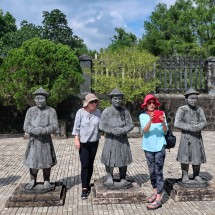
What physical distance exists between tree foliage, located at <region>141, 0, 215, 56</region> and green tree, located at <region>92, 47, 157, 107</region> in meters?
10.8

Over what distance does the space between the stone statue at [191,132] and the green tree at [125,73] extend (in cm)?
672

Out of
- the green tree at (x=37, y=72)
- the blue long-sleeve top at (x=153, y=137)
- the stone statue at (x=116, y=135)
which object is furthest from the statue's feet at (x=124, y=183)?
the green tree at (x=37, y=72)

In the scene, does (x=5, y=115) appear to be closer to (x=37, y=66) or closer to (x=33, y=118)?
(x=37, y=66)

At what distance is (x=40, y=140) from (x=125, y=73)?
7.89 meters

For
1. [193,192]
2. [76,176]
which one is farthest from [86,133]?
[193,192]

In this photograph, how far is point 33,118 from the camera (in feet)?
17.3

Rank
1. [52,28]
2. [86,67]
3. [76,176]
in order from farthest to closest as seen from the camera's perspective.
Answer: [52,28], [86,67], [76,176]

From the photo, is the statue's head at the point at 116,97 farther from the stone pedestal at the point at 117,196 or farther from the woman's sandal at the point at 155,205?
the woman's sandal at the point at 155,205

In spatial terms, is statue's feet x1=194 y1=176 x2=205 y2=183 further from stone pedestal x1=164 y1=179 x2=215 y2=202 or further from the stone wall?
the stone wall

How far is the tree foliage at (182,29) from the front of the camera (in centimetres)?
2272

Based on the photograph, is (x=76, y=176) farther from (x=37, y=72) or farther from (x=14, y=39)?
(x=14, y=39)

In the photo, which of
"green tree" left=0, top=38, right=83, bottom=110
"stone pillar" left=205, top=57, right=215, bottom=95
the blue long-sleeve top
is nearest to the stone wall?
"stone pillar" left=205, top=57, right=215, bottom=95

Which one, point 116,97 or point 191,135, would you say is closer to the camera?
point 116,97

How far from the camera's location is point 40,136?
525cm
